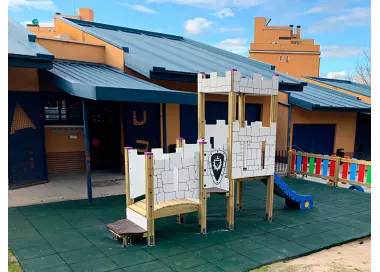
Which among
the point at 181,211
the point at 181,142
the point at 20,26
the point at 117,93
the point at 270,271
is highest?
the point at 20,26

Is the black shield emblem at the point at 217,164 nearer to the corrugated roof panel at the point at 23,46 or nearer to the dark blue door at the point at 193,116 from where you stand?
the corrugated roof panel at the point at 23,46

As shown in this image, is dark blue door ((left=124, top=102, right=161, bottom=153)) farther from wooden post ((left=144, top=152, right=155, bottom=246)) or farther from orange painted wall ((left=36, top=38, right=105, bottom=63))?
wooden post ((left=144, top=152, right=155, bottom=246))

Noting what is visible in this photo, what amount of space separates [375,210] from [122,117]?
10.8 m

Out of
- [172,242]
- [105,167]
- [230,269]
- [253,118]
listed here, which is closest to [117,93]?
[172,242]

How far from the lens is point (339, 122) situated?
1625 centimetres

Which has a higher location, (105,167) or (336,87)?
(336,87)

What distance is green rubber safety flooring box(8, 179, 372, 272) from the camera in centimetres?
505

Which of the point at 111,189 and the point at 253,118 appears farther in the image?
the point at 253,118

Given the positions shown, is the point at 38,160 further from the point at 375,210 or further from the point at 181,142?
the point at 375,210

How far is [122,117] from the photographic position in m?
11.8

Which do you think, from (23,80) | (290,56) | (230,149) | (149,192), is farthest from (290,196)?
(290,56)

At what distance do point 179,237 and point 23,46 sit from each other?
20.6 ft

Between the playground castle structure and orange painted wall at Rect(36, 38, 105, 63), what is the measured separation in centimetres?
598

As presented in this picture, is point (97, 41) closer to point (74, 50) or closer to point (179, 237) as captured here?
point (74, 50)
